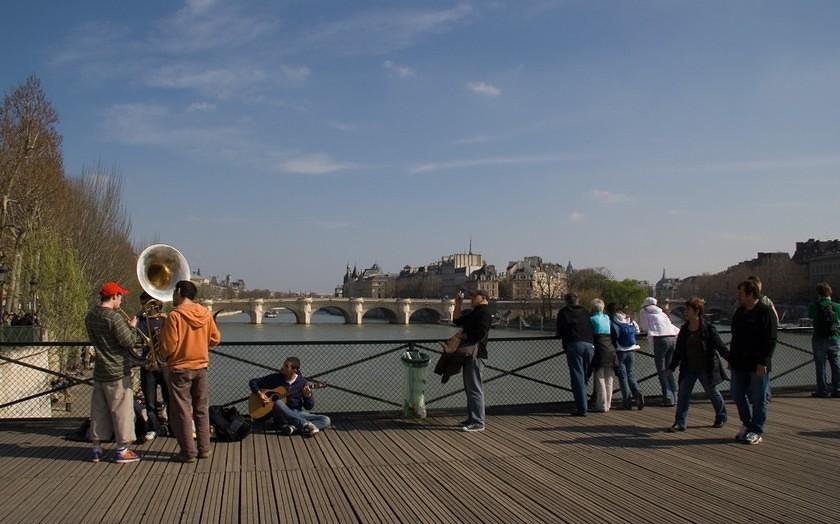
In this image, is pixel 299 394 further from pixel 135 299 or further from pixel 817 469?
pixel 135 299

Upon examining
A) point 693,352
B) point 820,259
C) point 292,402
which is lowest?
point 292,402

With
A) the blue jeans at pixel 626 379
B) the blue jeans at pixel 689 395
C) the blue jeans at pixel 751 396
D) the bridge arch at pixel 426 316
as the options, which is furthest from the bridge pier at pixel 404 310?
the blue jeans at pixel 751 396

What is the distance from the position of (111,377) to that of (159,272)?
6.51 ft

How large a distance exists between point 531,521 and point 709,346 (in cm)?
416

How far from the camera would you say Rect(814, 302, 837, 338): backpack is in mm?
10344

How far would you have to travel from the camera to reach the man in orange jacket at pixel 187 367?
6.38m

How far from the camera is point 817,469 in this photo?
20.5 ft

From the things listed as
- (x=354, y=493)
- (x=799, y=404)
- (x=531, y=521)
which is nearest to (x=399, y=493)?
(x=354, y=493)

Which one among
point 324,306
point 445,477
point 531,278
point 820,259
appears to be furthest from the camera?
point 531,278

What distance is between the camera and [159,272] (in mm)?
8180

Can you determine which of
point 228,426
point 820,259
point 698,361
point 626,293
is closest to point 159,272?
point 228,426

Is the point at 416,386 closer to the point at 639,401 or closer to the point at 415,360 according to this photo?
the point at 415,360

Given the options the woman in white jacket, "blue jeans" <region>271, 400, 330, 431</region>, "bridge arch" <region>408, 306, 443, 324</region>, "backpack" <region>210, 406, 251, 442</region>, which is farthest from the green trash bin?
"bridge arch" <region>408, 306, 443, 324</region>

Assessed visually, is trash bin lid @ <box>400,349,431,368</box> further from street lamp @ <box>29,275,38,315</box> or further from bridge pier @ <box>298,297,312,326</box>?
bridge pier @ <box>298,297,312,326</box>
